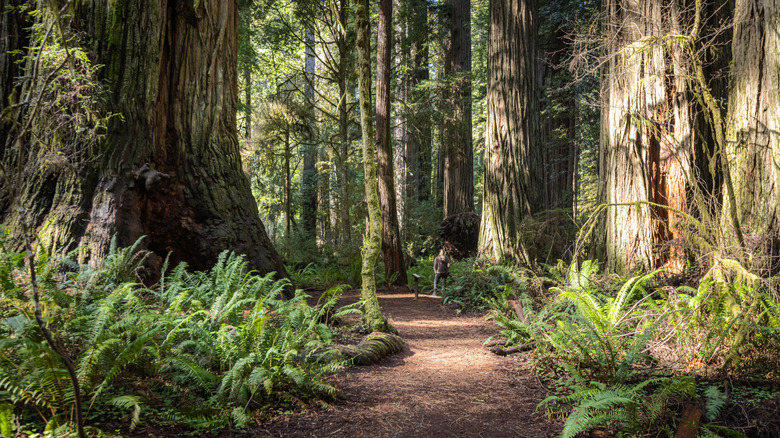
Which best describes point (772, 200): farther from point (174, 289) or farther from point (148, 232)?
point (148, 232)

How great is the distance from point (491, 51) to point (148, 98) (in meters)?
7.98

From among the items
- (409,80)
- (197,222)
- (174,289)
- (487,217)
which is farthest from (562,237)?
(409,80)

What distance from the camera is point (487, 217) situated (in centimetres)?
1056

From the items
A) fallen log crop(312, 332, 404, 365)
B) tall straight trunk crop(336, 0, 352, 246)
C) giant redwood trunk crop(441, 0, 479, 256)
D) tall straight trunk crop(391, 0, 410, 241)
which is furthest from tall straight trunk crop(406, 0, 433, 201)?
fallen log crop(312, 332, 404, 365)

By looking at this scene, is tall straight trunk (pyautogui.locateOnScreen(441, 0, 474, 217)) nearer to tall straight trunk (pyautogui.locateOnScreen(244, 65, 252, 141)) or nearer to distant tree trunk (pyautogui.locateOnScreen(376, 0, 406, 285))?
distant tree trunk (pyautogui.locateOnScreen(376, 0, 406, 285))

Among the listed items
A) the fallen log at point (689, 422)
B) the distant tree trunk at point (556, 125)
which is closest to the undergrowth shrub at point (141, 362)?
the fallen log at point (689, 422)

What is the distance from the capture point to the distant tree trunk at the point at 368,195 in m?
5.82

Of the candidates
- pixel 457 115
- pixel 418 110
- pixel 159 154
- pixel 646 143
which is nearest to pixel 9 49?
pixel 159 154

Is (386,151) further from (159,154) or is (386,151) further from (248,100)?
(248,100)

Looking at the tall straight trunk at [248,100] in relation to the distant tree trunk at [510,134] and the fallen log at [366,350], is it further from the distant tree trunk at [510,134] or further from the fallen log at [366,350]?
the fallen log at [366,350]

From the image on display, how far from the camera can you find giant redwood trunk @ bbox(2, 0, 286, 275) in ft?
17.3

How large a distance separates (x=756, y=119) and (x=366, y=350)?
4936 mm

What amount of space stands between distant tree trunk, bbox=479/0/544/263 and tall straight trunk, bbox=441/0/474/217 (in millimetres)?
3925

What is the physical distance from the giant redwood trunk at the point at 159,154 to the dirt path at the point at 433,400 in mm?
2931
